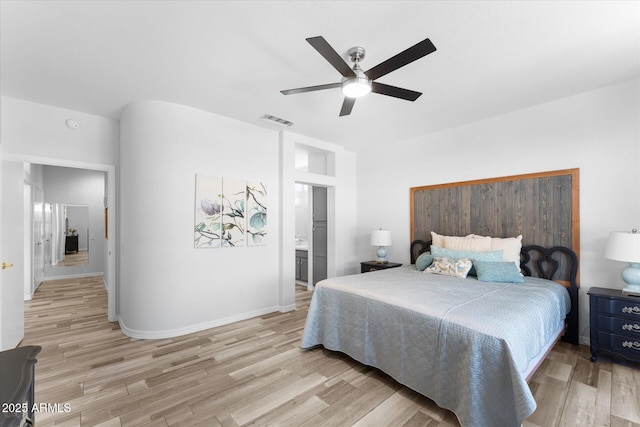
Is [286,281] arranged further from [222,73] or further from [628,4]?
[628,4]

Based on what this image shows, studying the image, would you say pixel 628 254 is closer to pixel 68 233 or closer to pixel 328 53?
pixel 328 53

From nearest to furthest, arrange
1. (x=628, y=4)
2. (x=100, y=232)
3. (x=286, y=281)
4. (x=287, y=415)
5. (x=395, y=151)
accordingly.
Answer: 1. (x=628, y=4)
2. (x=287, y=415)
3. (x=286, y=281)
4. (x=395, y=151)
5. (x=100, y=232)

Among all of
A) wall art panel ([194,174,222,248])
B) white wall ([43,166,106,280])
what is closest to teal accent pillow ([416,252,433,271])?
wall art panel ([194,174,222,248])

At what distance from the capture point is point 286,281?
4.37 m

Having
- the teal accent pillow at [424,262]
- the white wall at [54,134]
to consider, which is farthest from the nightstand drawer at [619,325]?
the white wall at [54,134]

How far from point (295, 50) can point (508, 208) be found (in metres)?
3.17

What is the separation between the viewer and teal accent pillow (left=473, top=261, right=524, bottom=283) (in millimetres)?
3070

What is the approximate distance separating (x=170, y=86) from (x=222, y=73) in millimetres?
671

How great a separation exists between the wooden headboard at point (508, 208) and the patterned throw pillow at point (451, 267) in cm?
77

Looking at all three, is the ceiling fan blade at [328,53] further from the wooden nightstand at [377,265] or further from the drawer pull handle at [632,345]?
the drawer pull handle at [632,345]

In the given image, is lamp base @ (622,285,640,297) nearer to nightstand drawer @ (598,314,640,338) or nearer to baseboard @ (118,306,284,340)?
nightstand drawer @ (598,314,640,338)

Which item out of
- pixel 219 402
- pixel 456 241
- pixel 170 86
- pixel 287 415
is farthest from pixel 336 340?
pixel 170 86

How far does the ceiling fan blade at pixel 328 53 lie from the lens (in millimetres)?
1769

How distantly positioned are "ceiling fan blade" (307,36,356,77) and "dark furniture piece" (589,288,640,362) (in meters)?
3.06
